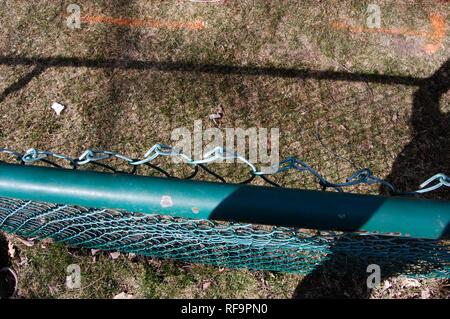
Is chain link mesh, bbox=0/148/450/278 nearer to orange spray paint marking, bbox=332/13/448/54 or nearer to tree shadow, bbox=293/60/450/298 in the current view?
tree shadow, bbox=293/60/450/298

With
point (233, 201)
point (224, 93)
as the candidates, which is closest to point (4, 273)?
point (224, 93)

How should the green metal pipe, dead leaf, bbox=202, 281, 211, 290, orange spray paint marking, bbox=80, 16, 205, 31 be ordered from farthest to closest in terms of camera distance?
orange spray paint marking, bbox=80, 16, 205, 31
dead leaf, bbox=202, 281, 211, 290
the green metal pipe

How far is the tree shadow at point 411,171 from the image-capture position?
3641mm

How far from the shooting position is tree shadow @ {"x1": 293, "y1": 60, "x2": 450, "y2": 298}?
3641 mm

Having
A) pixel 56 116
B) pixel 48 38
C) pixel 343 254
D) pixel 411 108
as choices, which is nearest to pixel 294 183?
pixel 343 254

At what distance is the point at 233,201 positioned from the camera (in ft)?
5.95

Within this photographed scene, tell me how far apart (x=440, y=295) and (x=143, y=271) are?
2385mm

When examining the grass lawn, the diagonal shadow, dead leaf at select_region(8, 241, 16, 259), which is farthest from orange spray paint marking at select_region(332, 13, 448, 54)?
dead leaf at select_region(8, 241, 16, 259)

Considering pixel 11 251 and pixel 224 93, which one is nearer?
pixel 11 251

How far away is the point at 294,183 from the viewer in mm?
4289

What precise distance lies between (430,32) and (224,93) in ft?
7.44

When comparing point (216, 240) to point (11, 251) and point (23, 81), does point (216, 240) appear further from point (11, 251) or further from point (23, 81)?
point (23, 81)

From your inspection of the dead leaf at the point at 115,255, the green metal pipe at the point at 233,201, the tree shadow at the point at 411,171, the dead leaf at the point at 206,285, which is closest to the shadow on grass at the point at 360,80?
the tree shadow at the point at 411,171

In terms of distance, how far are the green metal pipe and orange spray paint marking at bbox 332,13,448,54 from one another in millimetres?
3666
